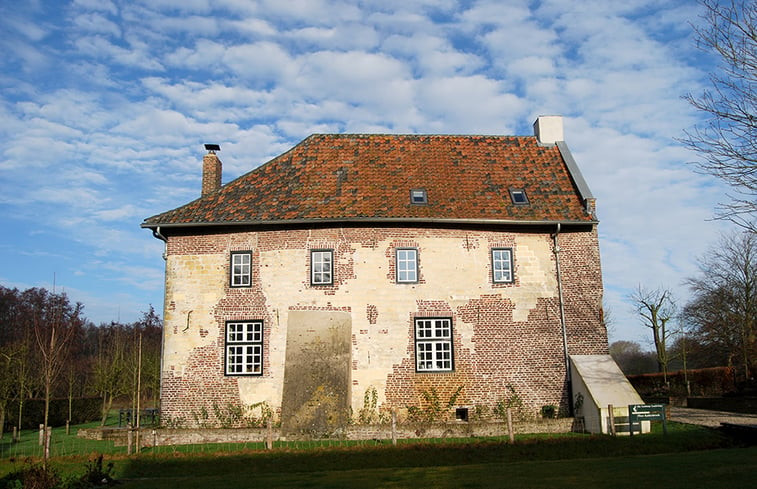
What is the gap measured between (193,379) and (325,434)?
16.0 ft

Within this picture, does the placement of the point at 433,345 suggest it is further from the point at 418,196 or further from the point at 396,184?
the point at 396,184

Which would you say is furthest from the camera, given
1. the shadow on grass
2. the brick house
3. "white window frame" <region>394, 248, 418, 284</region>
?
"white window frame" <region>394, 248, 418, 284</region>

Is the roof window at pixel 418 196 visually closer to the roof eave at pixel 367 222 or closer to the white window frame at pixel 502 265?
the roof eave at pixel 367 222

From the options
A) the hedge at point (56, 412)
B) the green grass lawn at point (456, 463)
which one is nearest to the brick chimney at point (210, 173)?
the green grass lawn at point (456, 463)

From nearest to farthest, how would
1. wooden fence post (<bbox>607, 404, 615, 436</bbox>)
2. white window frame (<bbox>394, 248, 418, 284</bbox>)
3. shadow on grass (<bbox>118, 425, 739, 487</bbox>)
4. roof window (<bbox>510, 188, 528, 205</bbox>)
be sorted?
shadow on grass (<bbox>118, 425, 739, 487</bbox>), wooden fence post (<bbox>607, 404, 615, 436</bbox>), white window frame (<bbox>394, 248, 418, 284</bbox>), roof window (<bbox>510, 188, 528, 205</bbox>)

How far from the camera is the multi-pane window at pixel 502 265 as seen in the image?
19.3 metres

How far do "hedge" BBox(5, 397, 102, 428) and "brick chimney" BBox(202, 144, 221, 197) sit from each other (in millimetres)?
13805

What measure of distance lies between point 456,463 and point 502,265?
314 inches

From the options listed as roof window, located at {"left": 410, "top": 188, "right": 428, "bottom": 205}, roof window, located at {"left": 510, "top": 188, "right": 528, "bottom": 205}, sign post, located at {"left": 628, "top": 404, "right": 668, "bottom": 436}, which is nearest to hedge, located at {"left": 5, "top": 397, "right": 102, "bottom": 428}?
roof window, located at {"left": 410, "top": 188, "right": 428, "bottom": 205}

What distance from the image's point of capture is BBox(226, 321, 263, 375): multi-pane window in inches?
731

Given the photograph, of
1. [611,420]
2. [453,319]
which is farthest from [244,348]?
[611,420]

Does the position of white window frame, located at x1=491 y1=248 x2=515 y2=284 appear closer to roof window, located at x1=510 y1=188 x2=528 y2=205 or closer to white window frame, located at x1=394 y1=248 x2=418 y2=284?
roof window, located at x1=510 y1=188 x2=528 y2=205

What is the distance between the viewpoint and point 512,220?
19172mm

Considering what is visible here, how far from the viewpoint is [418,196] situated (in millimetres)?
20031
